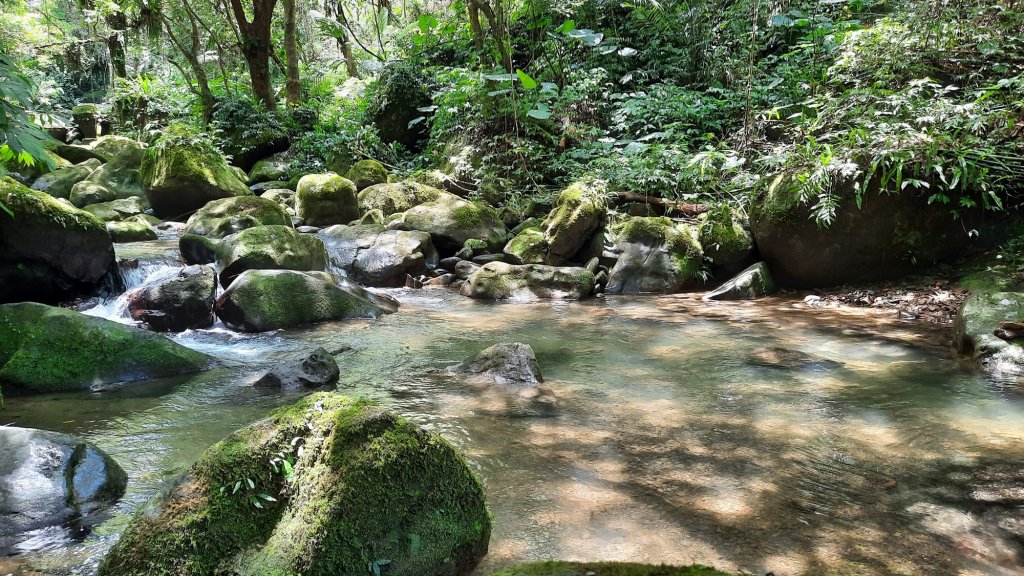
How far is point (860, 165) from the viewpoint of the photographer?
24.6 feet

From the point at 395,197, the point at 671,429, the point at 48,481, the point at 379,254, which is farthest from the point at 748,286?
the point at 48,481

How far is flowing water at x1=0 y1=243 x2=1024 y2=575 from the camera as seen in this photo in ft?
8.34

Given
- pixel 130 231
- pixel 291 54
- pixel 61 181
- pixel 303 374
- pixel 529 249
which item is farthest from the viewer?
pixel 291 54

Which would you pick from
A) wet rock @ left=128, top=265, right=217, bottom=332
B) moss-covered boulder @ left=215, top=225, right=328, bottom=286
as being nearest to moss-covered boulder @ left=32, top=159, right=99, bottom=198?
moss-covered boulder @ left=215, top=225, right=328, bottom=286

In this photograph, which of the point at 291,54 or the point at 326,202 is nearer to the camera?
the point at 326,202

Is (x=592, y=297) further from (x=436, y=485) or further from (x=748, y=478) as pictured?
(x=436, y=485)

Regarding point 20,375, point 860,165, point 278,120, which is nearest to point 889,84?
point 860,165

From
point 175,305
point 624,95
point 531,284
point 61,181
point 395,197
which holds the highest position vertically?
point 624,95

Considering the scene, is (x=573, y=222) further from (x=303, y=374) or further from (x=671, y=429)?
(x=671, y=429)

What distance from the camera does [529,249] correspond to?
9.72m

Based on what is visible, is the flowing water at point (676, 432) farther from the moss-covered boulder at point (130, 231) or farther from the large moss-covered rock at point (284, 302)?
the moss-covered boulder at point (130, 231)

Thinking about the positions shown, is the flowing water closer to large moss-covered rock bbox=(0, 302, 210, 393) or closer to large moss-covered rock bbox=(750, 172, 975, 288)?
large moss-covered rock bbox=(0, 302, 210, 393)

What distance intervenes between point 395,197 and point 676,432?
29.3 ft

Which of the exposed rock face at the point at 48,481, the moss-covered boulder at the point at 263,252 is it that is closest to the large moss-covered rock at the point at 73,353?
the exposed rock face at the point at 48,481
